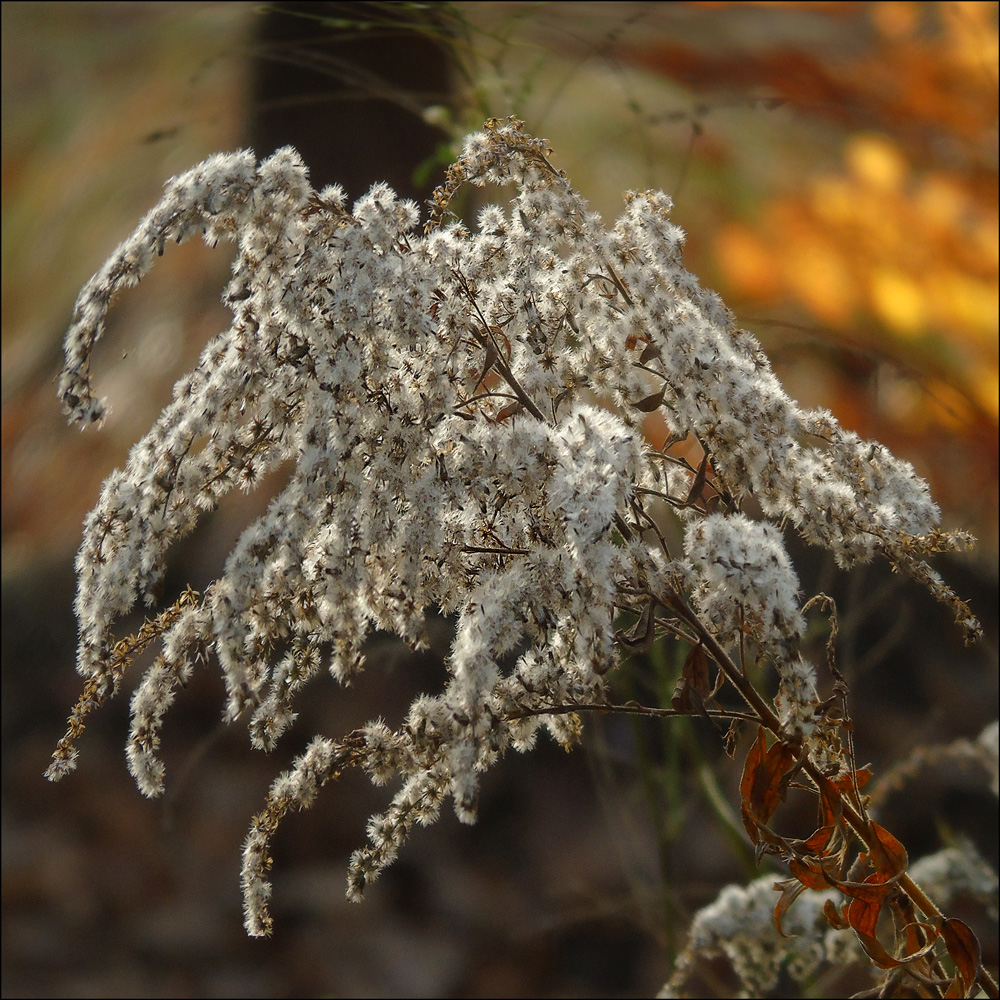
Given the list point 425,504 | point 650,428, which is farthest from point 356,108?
point 425,504

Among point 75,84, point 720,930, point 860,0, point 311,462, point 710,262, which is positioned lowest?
point 720,930

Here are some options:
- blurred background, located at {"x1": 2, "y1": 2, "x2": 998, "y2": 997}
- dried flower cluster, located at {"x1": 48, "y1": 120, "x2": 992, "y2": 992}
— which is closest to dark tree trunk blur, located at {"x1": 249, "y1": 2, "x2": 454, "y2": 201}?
blurred background, located at {"x1": 2, "y1": 2, "x2": 998, "y2": 997}

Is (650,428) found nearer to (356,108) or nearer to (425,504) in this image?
(356,108)

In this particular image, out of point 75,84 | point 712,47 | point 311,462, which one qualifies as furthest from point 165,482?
point 75,84

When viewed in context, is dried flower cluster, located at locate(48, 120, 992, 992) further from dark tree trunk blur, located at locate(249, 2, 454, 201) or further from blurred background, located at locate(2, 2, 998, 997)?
dark tree trunk blur, located at locate(249, 2, 454, 201)

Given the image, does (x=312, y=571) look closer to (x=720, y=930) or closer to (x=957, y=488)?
(x=720, y=930)

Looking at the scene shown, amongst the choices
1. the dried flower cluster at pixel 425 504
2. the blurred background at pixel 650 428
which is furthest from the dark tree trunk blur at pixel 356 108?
the dried flower cluster at pixel 425 504
